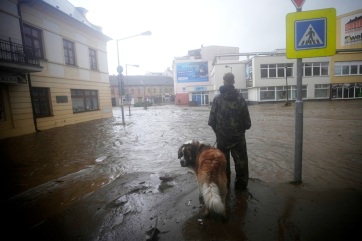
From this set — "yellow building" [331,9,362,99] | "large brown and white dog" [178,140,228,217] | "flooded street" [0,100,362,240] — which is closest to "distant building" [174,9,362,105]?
"yellow building" [331,9,362,99]

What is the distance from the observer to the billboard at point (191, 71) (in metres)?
51.2

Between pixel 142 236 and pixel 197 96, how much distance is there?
4557 centimetres

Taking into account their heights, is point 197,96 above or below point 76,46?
below

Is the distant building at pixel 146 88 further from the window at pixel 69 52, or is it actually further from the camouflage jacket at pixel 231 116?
the camouflage jacket at pixel 231 116

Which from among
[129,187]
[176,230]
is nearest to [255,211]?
[176,230]

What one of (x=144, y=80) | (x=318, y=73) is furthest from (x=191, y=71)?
(x=318, y=73)

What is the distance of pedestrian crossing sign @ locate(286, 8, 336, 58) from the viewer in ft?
11.2

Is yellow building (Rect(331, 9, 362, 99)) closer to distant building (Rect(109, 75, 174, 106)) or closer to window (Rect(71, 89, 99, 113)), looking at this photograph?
window (Rect(71, 89, 99, 113))

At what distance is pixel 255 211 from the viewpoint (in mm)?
3141

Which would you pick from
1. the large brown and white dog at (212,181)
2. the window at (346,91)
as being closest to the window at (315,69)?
the window at (346,91)

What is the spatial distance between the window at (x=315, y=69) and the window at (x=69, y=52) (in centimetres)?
3411

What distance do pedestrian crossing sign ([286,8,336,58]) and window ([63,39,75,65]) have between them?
630 inches

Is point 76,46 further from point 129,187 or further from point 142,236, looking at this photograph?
point 142,236

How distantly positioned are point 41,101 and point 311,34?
15037mm
